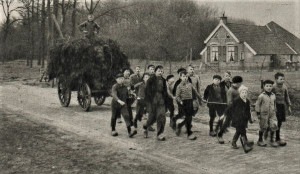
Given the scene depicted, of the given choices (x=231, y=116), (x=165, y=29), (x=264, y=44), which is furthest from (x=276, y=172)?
(x=165, y=29)

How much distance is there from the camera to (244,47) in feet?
127

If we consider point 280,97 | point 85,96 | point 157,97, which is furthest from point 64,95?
point 280,97

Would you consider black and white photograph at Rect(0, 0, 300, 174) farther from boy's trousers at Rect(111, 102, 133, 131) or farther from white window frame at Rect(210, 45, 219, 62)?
white window frame at Rect(210, 45, 219, 62)

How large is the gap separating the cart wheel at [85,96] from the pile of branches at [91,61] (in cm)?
27

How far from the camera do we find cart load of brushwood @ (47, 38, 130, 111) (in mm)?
12336

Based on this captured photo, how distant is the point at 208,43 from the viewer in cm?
4125

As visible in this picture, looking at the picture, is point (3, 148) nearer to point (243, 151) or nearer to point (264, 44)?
point (243, 151)

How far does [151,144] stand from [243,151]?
1.84m

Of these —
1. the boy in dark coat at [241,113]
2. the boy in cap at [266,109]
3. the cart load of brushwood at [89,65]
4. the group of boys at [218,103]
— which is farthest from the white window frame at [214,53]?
the boy in dark coat at [241,113]

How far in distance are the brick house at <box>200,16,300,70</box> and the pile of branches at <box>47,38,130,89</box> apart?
2607 centimetres

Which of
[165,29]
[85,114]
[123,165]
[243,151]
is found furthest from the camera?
[165,29]

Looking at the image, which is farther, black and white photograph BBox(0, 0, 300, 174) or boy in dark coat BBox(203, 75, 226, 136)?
boy in dark coat BBox(203, 75, 226, 136)

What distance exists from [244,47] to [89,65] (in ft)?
95.2

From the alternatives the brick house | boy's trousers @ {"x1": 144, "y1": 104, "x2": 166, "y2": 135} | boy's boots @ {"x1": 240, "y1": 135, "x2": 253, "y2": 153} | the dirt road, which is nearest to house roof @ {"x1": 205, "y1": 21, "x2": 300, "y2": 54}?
the brick house
